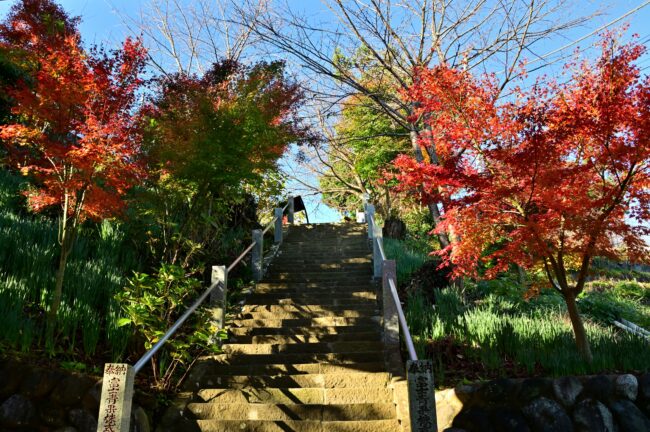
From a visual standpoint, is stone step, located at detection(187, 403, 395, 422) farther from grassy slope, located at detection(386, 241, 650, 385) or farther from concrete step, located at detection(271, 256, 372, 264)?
concrete step, located at detection(271, 256, 372, 264)

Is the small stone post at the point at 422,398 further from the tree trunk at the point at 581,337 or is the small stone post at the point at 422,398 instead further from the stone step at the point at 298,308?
the stone step at the point at 298,308

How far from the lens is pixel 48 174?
16.8ft

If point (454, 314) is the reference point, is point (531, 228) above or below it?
above

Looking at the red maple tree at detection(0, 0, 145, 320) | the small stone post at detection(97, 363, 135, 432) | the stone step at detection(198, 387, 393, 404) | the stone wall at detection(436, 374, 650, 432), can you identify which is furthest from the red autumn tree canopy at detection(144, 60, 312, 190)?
the stone wall at detection(436, 374, 650, 432)

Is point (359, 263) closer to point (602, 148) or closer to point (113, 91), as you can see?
point (602, 148)

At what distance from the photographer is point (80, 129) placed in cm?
473

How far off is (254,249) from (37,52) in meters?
4.60

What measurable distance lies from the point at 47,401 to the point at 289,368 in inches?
95.1

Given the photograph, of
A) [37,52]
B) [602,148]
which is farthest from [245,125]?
[602,148]

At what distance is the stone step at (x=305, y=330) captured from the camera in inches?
226

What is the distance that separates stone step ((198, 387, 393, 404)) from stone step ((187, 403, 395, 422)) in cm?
16

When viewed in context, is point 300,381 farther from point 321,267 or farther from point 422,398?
point 321,267

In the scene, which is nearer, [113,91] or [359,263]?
[113,91]

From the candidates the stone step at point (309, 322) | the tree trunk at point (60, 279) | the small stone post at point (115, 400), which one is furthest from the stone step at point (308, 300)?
the small stone post at point (115, 400)
